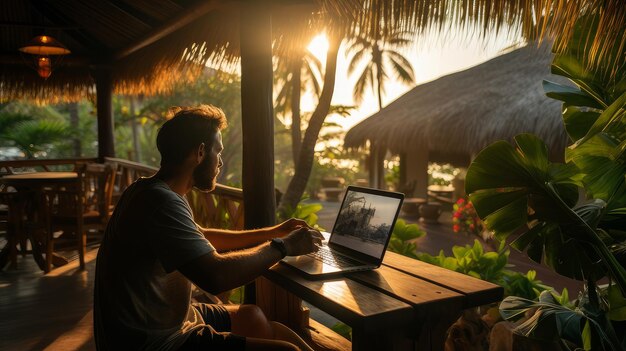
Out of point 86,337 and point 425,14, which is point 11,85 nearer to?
point 86,337

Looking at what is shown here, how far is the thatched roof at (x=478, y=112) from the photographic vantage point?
909 centimetres

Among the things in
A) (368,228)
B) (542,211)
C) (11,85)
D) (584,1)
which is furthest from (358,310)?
(11,85)

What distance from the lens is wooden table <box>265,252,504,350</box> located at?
1.42 meters

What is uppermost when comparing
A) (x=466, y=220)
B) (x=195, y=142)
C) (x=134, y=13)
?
(x=134, y=13)

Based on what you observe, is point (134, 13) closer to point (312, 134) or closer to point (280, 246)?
point (312, 134)

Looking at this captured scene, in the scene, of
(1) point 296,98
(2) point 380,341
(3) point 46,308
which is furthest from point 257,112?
(1) point 296,98

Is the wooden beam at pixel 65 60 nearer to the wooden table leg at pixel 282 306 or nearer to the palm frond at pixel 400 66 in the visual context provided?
the wooden table leg at pixel 282 306

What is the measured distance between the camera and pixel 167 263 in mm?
1432

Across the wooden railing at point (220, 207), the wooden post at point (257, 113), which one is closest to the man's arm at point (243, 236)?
the wooden post at point (257, 113)

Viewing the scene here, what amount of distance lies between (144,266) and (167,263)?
10 centimetres

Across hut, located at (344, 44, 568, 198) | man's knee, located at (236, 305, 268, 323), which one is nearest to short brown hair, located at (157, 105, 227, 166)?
man's knee, located at (236, 305, 268, 323)

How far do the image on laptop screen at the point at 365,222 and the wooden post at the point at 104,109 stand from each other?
20.5ft

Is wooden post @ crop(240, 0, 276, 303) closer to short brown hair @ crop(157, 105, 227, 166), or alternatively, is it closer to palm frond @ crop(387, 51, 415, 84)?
short brown hair @ crop(157, 105, 227, 166)

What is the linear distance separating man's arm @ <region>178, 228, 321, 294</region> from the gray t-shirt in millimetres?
31
